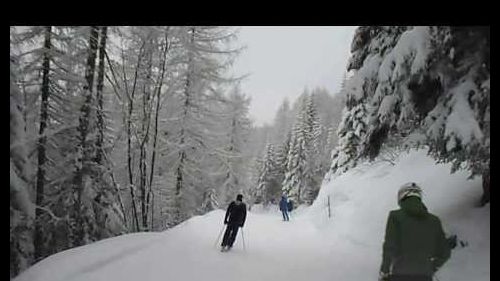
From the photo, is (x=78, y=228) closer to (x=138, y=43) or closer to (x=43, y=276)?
(x=138, y=43)

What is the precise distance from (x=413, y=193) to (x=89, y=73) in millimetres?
12020

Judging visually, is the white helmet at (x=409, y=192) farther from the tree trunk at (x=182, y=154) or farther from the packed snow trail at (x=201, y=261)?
the tree trunk at (x=182, y=154)

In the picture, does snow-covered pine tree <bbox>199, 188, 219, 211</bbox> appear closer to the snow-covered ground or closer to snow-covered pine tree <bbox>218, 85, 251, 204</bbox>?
snow-covered pine tree <bbox>218, 85, 251, 204</bbox>

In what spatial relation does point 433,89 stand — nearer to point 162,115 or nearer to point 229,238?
point 229,238

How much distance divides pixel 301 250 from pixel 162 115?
1143cm

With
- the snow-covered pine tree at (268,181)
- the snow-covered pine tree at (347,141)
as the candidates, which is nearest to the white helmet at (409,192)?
the snow-covered pine tree at (347,141)

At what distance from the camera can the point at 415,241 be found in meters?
4.43

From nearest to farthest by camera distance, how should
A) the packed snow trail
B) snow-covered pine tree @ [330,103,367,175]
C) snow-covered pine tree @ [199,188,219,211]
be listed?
the packed snow trail
snow-covered pine tree @ [330,103,367,175]
snow-covered pine tree @ [199,188,219,211]

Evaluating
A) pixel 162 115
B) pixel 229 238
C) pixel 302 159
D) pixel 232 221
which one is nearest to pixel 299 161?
pixel 302 159

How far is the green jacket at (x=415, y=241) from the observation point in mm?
4430

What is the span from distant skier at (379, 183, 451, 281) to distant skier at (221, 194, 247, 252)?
6.87 meters

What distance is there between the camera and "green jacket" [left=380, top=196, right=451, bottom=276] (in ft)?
14.5

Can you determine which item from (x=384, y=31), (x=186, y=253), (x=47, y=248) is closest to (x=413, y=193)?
(x=384, y=31)

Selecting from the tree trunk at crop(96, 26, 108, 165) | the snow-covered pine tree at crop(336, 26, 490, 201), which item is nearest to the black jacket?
the snow-covered pine tree at crop(336, 26, 490, 201)
